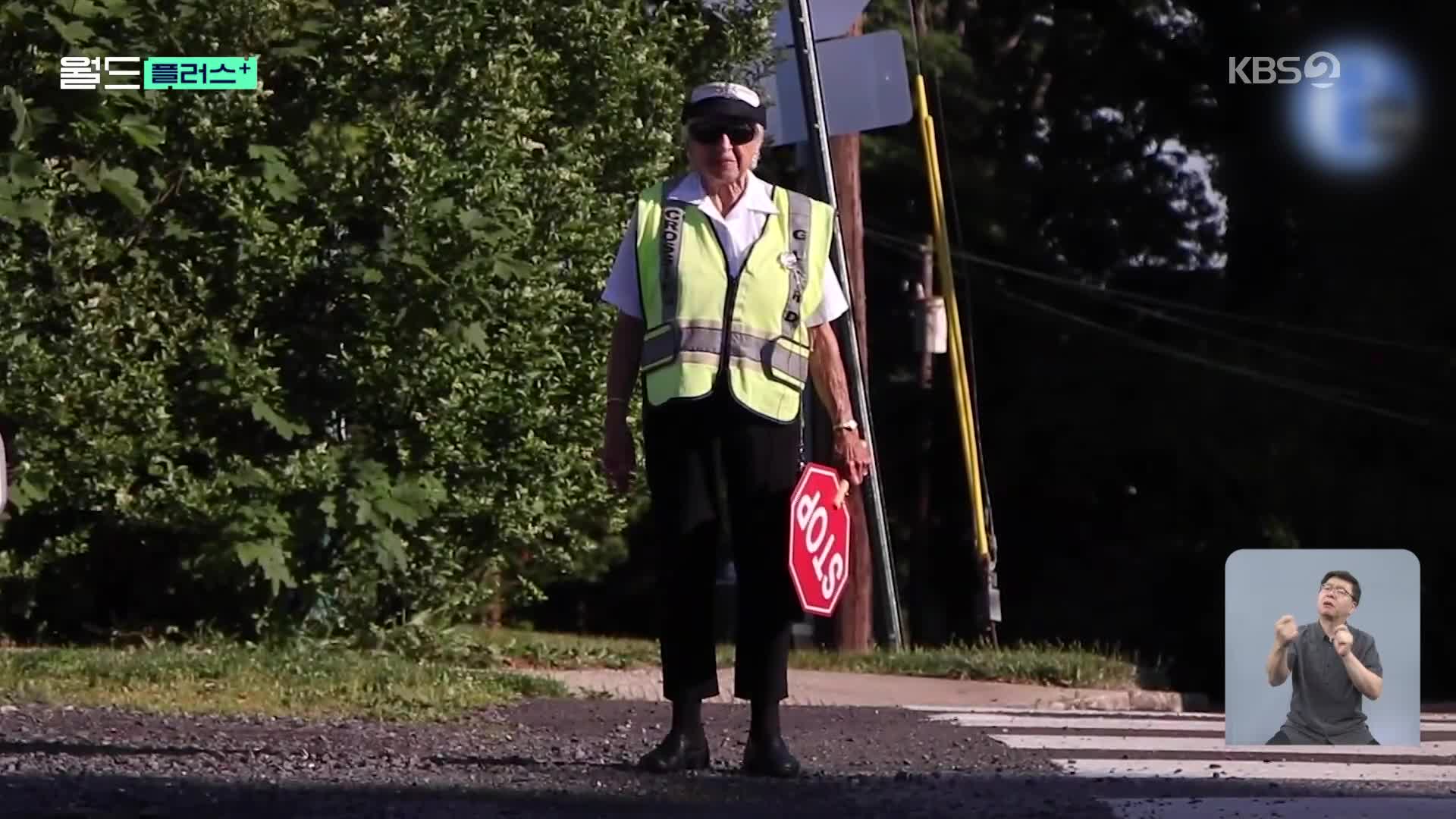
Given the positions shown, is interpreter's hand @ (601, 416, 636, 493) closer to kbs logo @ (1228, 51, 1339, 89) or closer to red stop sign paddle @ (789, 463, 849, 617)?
red stop sign paddle @ (789, 463, 849, 617)

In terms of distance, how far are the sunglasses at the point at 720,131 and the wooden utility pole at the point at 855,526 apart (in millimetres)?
8113

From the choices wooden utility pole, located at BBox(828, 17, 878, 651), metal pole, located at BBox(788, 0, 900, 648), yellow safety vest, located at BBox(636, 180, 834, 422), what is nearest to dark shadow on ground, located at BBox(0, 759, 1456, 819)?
yellow safety vest, located at BBox(636, 180, 834, 422)

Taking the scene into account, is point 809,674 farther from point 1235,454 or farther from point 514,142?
point 1235,454

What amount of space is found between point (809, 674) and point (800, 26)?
3.65 m

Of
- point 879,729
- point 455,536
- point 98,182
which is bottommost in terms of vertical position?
point 879,729

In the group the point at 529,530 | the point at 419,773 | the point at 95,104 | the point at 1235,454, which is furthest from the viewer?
the point at 1235,454

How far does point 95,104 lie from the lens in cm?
975

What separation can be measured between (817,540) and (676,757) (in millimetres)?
653

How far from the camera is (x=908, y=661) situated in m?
11.4

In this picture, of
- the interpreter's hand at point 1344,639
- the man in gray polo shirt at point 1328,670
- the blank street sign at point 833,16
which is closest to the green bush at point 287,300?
the blank street sign at point 833,16

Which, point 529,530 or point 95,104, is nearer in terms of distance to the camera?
point 95,104

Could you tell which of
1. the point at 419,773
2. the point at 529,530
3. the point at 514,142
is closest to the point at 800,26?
the point at 514,142

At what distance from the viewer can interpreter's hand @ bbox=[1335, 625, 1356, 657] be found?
6293 mm

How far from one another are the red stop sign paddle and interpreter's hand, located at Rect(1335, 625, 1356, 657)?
4.79ft
